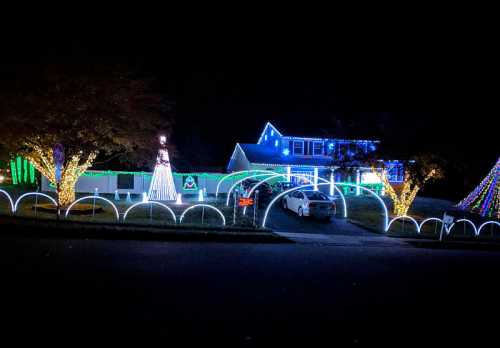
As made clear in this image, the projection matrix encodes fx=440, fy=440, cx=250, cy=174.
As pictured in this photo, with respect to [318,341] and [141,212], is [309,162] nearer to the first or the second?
[141,212]

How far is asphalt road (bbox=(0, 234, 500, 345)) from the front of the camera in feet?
18.4

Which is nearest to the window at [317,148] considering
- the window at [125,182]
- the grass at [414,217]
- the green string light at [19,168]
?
the grass at [414,217]

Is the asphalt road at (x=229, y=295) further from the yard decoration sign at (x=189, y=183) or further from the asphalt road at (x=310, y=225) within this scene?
the yard decoration sign at (x=189, y=183)

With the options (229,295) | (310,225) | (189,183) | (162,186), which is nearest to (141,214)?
(162,186)

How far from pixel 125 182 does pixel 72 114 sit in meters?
14.4

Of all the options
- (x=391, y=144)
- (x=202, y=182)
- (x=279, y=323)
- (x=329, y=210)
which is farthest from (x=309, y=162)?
(x=279, y=323)

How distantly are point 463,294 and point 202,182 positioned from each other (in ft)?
89.0

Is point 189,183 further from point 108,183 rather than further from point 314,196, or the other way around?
point 314,196

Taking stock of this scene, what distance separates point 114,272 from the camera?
27.7 ft

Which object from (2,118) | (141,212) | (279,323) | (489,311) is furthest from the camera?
(141,212)

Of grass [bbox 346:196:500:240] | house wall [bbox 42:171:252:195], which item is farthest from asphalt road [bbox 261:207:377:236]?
house wall [bbox 42:171:252:195]

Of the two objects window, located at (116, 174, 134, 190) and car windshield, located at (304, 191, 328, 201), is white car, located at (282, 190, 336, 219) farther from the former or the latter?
window, located at (116, 174, 134, 190)

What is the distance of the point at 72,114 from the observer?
58.5 feet

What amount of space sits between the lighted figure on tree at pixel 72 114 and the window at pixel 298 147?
19155mm
